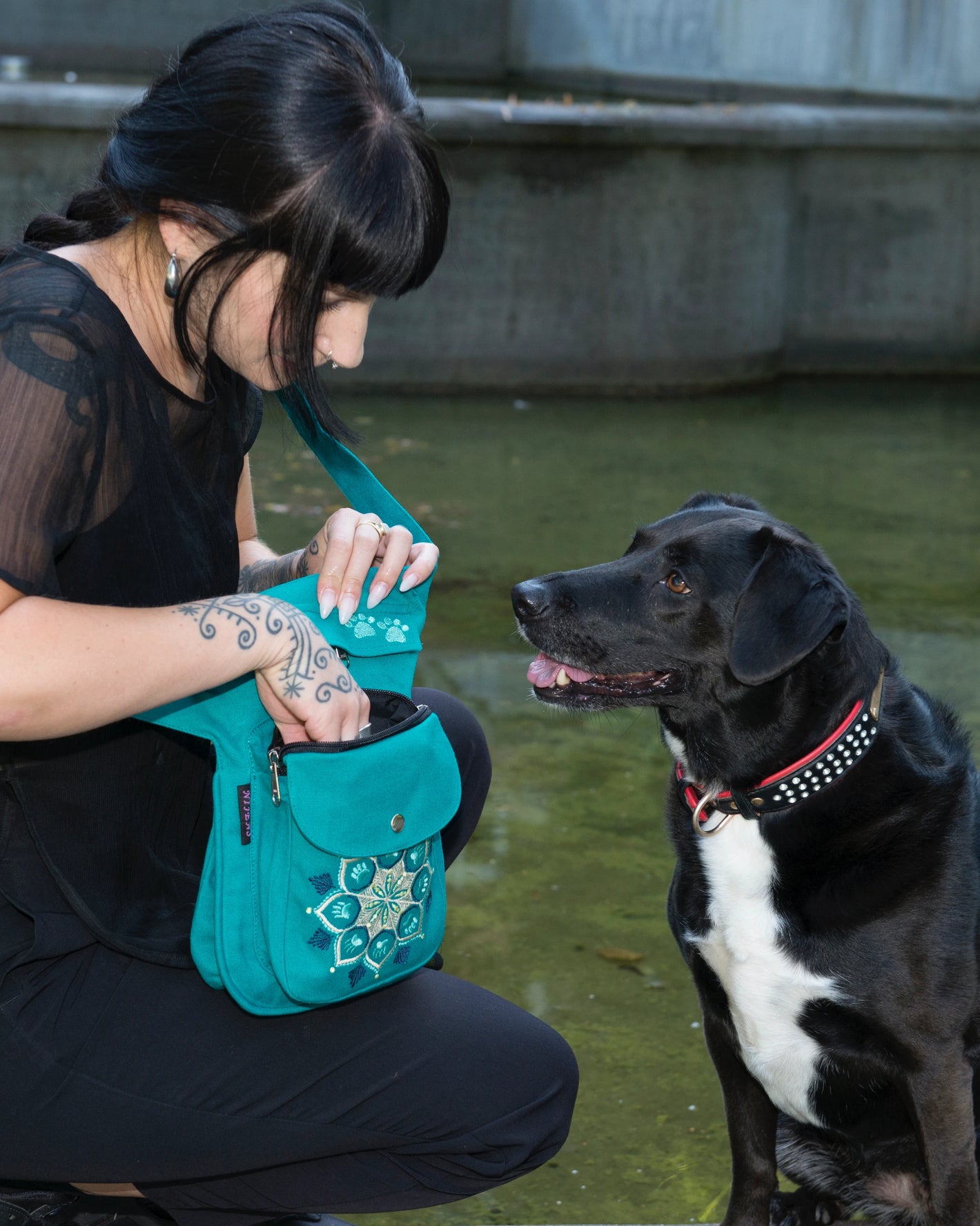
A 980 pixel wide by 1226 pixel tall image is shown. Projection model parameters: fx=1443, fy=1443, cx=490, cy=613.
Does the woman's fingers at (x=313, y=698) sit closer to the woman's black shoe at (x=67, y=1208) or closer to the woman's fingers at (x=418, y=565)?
the woman's fingers at (x=418, y=565)

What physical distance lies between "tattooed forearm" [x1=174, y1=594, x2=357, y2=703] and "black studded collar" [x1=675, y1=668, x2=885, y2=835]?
0.63m

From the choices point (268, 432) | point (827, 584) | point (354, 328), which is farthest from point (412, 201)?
point (268, 432)

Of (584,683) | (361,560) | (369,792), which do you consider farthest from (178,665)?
(584,683)

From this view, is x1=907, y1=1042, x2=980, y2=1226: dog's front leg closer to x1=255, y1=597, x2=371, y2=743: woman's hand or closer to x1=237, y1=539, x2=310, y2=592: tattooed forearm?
x1=255, y1=597, x2=371, y2=743: woman's hand

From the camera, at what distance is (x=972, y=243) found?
26.8 feet

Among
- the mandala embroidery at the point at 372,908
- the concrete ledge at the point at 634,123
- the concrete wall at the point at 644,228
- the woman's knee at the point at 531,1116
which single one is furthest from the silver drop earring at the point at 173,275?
the concrete wall at the point at 644,228

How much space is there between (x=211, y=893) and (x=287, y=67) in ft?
2.88

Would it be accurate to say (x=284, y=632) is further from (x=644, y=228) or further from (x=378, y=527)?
(x=644, y=228)

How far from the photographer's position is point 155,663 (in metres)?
1.46

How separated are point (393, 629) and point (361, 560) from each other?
10cm

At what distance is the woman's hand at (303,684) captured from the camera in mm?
1559

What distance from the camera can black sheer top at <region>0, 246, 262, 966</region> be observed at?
4.71ft

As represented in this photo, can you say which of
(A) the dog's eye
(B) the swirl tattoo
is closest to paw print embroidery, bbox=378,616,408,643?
(B) the swirl tattoo

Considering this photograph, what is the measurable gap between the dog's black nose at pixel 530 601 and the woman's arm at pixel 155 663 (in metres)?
0.54
